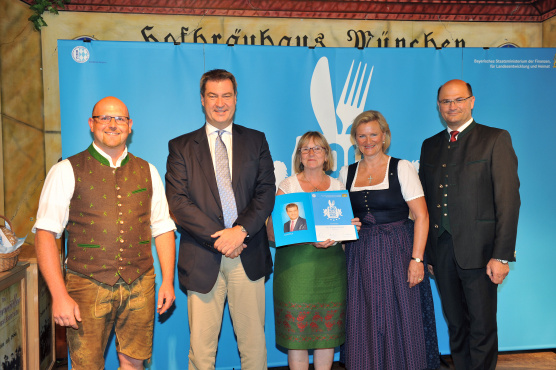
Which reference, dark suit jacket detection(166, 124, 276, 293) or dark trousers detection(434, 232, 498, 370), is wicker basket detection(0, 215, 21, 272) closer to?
dark suit jacket detection(166, 124, 276, 293)

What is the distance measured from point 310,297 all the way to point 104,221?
126 cm

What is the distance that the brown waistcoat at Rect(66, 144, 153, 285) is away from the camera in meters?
2.15

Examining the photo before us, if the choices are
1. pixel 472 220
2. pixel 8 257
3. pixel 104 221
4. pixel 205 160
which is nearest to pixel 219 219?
pixel 205 160

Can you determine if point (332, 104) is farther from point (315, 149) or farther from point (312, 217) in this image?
point (312, 217)

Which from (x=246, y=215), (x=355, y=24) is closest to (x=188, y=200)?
(x=246, y=215)

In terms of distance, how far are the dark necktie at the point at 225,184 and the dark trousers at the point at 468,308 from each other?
52.7 inches

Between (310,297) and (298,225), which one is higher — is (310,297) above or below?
below

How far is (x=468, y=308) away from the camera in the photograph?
2.80m

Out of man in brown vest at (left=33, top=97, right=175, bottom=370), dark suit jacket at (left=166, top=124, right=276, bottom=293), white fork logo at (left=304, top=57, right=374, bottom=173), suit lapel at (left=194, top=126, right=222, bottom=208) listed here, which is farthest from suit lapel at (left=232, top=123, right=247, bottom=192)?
white fork logo at (left=304, top=57, right=374, bottom=173)

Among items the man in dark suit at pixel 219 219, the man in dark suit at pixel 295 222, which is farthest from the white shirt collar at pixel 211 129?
the man in dark suit at pixel 295 222

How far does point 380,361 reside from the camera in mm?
2719

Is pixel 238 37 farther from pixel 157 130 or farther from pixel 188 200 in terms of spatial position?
pixel 188 200

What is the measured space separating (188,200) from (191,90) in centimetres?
131

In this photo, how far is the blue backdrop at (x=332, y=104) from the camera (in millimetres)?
3354
